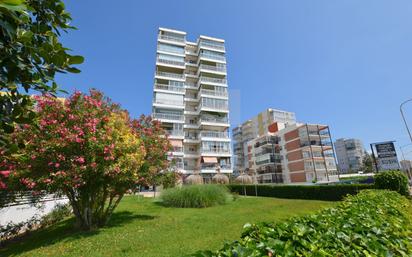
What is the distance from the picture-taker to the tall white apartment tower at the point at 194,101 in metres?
41.7

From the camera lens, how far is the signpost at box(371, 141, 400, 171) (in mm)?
26250

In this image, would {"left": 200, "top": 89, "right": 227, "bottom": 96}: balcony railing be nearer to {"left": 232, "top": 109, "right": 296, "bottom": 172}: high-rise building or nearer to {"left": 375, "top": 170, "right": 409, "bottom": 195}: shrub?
{"left": 375, "top": 170, "right": 409, "bottom": 195}: shrub

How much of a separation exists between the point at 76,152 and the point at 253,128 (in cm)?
9581

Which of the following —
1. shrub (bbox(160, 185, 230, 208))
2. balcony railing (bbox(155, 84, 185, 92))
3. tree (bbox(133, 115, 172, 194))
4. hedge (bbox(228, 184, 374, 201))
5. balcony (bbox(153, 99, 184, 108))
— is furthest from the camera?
balcony railing (bbox(155, 84, 185, 92))

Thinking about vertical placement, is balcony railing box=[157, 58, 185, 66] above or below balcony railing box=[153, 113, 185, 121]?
above

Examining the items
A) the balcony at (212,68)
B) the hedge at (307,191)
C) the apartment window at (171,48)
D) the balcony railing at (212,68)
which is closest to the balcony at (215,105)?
the balcony at (212,68)

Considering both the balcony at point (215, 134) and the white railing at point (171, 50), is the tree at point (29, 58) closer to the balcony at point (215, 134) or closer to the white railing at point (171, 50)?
the balcony at point (215, 134)

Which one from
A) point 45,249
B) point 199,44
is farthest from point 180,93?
point 45,249

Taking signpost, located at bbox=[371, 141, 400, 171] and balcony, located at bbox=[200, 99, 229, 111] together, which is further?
balcony, located at bbox=[200, 99, 229, 111]

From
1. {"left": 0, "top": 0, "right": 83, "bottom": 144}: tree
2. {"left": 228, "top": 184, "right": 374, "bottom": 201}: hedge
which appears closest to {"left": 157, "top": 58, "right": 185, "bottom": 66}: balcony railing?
{"left": 228, "top": 184, "right": 374, "bottom": 201}: hedge

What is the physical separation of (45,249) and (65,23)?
323 inches

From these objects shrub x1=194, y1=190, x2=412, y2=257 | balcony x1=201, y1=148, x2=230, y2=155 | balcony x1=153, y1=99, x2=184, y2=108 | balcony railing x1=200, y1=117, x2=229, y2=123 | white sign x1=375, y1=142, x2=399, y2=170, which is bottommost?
shrub x1=194, y1=190, x2=412, y2=257

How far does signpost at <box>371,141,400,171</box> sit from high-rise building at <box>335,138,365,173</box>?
120m

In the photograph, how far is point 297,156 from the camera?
5919 centimetres
